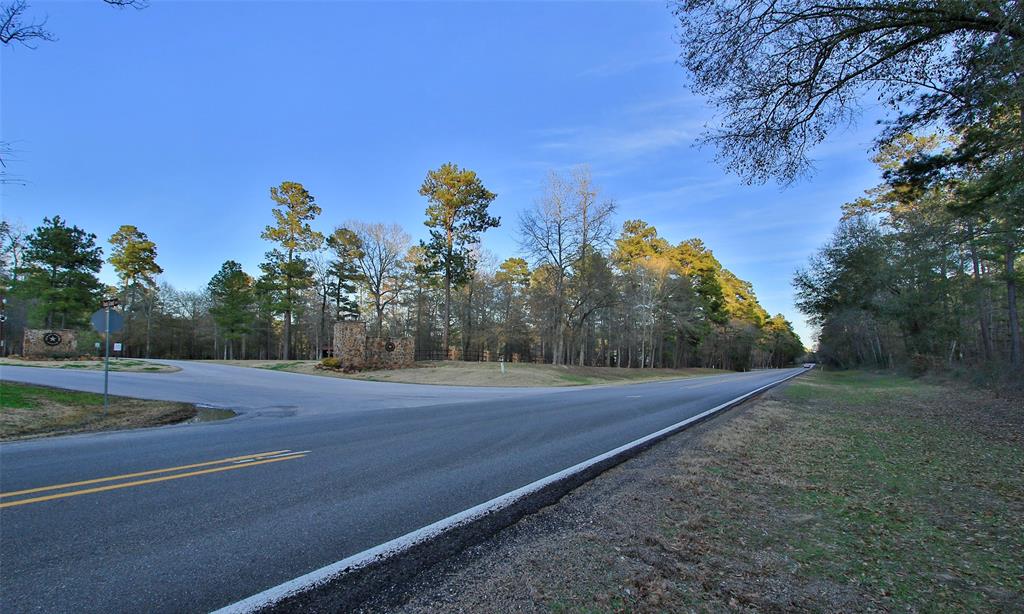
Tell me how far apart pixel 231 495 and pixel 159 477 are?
4.10 ft

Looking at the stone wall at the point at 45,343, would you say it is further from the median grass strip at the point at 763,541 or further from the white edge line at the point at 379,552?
the median grass strip at the point at 763,541

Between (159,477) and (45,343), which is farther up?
(45,343)

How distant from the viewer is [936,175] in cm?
978

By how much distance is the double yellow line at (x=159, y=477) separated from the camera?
4055mm

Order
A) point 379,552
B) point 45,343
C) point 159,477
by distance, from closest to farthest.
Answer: point 379,552 → point 159,477 → point 45,343

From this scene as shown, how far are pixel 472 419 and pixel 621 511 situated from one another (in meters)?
5.61

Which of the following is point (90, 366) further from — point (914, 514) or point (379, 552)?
point (914, 514)

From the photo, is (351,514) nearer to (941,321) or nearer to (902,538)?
(902,538)

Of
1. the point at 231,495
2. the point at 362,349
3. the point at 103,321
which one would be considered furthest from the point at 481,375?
the point at 231,495

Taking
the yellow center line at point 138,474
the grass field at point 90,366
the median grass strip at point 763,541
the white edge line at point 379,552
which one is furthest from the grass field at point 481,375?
the white edge line at point 379,552

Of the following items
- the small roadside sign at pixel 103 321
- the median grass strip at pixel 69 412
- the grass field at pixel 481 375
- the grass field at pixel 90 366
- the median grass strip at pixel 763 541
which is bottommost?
the grass field at pixel 481 375

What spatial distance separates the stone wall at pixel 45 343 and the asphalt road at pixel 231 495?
3468cm

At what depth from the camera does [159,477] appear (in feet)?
15.5

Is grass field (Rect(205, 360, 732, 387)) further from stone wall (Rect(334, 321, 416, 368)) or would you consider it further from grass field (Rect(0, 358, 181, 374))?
grass field (Rect(0, 358, 181, 374))
